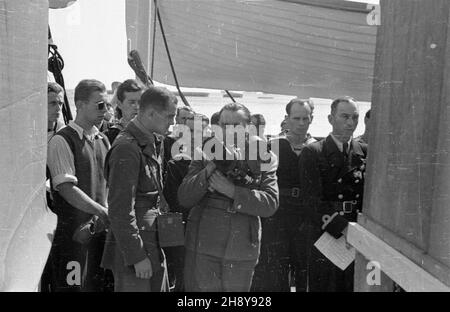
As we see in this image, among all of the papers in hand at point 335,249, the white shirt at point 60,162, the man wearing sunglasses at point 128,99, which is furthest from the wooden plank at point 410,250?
the man wearing sunglasses at point 128,99

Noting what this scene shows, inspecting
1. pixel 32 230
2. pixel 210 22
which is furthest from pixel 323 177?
pixel 210 22

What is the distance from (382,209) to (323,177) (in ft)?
5.43

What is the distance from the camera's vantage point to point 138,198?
2.68 m

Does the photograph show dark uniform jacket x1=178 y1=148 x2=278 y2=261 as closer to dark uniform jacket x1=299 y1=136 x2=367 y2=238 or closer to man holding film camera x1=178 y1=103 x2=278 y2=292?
man holding film camera x1=178 y1=103 x2=278 y2=292

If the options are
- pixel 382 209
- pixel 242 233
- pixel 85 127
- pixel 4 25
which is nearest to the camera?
pixel 4 25

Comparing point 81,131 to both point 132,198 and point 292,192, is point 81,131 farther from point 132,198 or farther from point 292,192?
point 292,192

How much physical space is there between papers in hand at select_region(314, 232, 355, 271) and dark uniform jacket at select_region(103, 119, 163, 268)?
109cm

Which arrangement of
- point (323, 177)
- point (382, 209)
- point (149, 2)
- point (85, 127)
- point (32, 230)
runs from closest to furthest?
point (32, 230), point (382, 209), point (85, 127), point (323, 177), point (149, 2)

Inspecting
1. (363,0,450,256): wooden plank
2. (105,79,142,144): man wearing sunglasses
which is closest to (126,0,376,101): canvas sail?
(105,79,142,144): man wearing sunglasses

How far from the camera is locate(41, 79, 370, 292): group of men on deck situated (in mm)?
2680

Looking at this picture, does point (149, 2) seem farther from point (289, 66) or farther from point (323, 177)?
point (323, 177)

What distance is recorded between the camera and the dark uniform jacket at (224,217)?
286cm

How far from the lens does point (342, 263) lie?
10.8ft

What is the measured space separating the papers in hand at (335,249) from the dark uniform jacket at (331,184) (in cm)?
8
